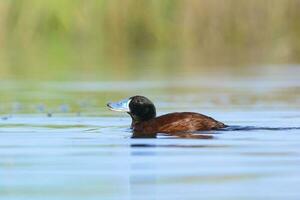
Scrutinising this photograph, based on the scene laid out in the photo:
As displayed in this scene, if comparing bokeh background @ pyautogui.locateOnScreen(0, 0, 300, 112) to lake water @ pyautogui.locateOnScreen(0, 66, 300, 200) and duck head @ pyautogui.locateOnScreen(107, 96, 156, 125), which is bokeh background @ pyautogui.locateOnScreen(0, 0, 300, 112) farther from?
duck head @ pyautogui.locateOnScreen(107, 96, 156, 125)

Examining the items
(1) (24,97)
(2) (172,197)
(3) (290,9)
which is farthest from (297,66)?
(2) (172,197)

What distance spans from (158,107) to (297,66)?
28.2 feet

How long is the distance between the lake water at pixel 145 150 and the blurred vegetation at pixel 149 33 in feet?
24.5

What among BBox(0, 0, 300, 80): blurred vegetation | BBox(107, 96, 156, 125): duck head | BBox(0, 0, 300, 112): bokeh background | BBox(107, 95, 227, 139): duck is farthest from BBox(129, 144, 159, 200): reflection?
BBox(0, 0, 300, 80): blurred vegetation

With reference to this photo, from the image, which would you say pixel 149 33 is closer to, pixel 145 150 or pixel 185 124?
pixel 185 124

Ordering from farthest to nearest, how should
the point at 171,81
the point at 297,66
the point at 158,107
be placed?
the point at 297,66
the point at 171,81
the point at 158,107

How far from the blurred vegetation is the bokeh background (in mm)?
19

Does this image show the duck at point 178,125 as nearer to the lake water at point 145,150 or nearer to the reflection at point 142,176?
the lake water at point 145,150

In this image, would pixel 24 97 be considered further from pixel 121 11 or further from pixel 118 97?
pixel 121 11

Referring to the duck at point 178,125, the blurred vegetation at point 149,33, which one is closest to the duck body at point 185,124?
the duck at point 178,125

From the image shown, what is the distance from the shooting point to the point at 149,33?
27547 millimetres

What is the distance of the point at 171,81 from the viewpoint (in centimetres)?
1922

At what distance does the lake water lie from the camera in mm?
7561

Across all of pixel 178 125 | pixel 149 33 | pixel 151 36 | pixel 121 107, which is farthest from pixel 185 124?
pixel 151 36
